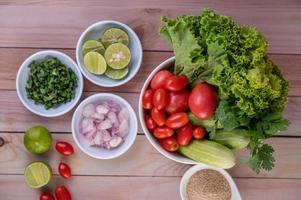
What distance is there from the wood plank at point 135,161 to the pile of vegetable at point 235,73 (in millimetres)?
224

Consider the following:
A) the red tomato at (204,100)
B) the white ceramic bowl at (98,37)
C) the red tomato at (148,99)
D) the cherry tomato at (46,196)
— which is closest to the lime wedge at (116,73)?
the white ceramic bowl at (98,37)

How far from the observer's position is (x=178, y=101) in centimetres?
115

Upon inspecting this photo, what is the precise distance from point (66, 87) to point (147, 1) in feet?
1.03

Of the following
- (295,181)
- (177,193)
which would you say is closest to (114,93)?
(177,193)

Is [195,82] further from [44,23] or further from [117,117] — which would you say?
[44,23]

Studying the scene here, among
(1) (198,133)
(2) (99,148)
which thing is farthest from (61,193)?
(1) (198,133)

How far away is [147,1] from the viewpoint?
4.34ft

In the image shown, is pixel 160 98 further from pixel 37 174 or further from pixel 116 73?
pixel 37 174

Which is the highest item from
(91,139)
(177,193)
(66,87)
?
(66,87)

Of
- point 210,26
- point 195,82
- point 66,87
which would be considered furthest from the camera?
point 66,87

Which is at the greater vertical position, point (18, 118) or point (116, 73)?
point (116, 73)

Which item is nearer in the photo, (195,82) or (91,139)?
(195,82)

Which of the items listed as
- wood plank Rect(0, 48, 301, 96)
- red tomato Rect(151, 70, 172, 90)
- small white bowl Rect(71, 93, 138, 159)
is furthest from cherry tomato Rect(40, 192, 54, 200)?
red tomato Rect(151, 70, 172, 90)

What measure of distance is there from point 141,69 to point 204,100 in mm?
280
